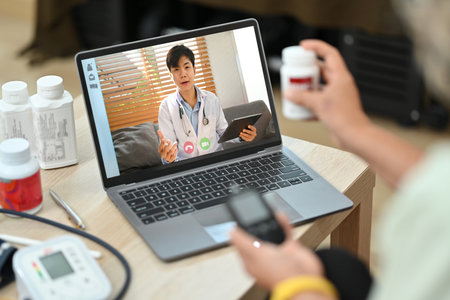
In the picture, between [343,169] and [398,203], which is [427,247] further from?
[343,169]

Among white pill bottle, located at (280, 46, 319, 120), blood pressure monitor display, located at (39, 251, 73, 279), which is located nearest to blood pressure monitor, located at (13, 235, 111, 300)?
blood pressure monitor display, located at (39, 251, 73, 279)

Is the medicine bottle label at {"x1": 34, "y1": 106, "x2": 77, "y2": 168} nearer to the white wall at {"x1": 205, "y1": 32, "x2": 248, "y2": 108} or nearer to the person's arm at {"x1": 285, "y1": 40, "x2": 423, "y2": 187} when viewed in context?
the white wall at {"x1": 205, "y1": 32, "x2": 248, "y2": 108}

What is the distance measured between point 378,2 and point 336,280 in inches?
64.6

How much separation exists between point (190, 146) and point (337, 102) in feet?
1.11

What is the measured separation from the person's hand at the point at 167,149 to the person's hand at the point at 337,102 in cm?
28

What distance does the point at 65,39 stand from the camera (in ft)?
10.3

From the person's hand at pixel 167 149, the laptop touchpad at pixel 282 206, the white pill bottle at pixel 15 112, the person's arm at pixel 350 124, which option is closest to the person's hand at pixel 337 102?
the person's arm at pixel 350 124

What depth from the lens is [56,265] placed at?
3.00 feet

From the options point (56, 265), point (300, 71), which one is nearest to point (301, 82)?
point (300, 71)

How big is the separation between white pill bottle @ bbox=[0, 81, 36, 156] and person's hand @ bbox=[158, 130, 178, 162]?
0.80 ft

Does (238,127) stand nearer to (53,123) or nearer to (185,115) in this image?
(185,115)

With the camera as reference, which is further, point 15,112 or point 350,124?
point 15,112

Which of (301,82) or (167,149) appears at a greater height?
(301,82)

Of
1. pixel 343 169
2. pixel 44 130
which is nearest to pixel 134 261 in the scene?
pixel 44 130
